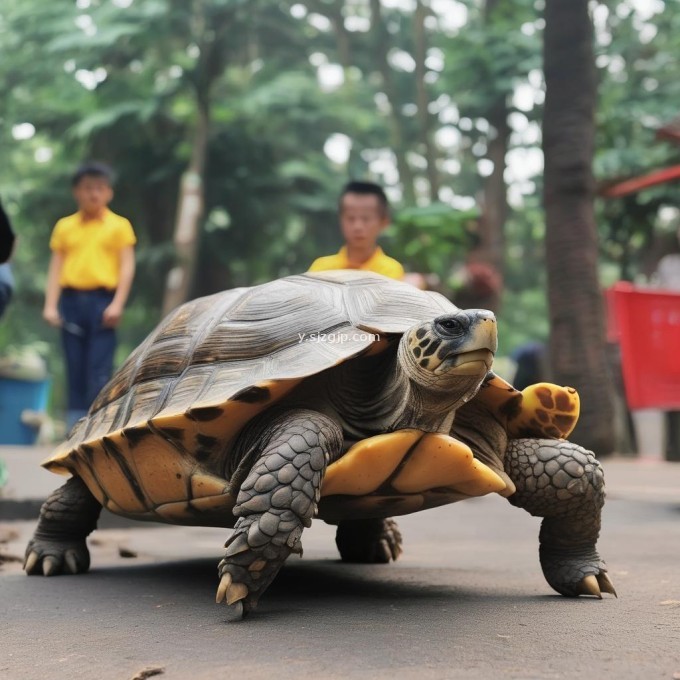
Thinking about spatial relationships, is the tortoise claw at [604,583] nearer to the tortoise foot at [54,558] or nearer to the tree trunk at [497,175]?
the tortoise foot at [54,558]

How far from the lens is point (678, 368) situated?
21.1 ft

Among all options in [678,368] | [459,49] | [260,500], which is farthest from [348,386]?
[459,49]

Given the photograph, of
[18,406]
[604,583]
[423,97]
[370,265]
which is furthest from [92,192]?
[423,97]

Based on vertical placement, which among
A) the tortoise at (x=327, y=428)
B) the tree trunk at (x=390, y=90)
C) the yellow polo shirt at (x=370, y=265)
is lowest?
the tortoise at (x=327, y=428)

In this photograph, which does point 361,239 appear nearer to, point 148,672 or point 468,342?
point 468,342

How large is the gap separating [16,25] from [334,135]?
5.80 m

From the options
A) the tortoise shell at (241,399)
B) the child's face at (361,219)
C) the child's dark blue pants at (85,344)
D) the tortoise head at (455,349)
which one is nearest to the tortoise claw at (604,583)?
the tortoise shell at (241,399)

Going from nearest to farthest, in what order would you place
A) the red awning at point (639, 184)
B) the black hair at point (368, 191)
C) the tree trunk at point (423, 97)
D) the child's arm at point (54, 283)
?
1. the black hair at point (368, 191)
2. the child's arm at point (54, 283)
3. the red awning at point (639, 184)
4. the tree trunk at point (423, 97)

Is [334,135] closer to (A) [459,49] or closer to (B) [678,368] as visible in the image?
(A) [459,49]

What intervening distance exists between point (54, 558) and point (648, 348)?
13.8ft

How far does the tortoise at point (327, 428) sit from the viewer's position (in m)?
2.49

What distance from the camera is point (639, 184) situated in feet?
32.8

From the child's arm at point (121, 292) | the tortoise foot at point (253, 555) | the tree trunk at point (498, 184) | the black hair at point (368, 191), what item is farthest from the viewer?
the tree trunk at point (498, 184)

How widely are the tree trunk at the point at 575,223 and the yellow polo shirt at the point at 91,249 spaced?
392 centimetres
